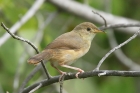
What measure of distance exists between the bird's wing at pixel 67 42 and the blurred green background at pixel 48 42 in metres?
0.81

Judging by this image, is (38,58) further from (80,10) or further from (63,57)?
(80,10)

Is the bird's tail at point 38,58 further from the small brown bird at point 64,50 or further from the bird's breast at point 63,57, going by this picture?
the bird's breast at point 63,57

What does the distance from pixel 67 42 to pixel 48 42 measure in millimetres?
1406

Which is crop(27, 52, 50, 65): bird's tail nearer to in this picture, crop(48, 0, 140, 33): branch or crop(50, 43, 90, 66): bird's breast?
crop(50, 43, 90, 66): bird's breast

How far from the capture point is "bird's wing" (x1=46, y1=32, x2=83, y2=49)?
369 centimetres

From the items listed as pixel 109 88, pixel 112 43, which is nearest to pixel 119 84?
pixel 109 88

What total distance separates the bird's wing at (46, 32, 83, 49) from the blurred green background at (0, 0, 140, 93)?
0.81 m

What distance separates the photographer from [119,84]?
17.8 feet

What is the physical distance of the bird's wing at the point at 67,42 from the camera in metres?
3.69

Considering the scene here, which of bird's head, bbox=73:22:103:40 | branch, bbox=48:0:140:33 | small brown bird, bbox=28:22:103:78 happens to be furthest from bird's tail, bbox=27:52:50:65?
branch, bbox=48:0:140:33

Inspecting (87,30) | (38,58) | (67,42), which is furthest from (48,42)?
(38,58)

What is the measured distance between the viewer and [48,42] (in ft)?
17.0

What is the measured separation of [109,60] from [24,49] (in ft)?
6.79

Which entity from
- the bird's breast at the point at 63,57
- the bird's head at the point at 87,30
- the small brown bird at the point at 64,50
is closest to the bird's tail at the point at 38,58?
the small brown bird at the point at 64,50
